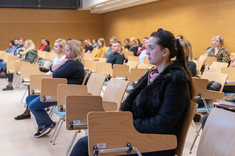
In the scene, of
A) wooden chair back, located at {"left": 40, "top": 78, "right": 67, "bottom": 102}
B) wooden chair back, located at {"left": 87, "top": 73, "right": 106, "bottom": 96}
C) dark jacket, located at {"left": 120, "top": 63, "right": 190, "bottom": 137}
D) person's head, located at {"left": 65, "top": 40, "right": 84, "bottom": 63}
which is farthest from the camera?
person's head, located at {"left": 65, "top": 40, "right": 84, "bottom": 63}

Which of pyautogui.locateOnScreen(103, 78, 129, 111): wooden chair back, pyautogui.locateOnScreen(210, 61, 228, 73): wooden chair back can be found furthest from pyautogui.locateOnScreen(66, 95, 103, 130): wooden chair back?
pyautogui.locateOnScreen(210, 61, 228, 73): wooden chair back

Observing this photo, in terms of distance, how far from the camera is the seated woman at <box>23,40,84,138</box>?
4.29 metres

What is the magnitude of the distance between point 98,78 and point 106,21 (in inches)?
662

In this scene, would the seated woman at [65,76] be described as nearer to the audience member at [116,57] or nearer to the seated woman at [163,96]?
the seated woman at [163,96]

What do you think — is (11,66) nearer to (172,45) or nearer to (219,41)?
(219,41)

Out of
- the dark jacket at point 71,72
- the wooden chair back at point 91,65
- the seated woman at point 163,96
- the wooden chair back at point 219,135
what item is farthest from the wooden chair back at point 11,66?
the wooden chair back at point 219,135

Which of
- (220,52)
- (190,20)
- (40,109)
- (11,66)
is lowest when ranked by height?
(40,109)

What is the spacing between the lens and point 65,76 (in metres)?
4.33

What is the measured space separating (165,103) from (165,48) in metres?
0.43

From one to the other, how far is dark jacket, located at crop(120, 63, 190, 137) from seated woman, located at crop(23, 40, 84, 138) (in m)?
2.22

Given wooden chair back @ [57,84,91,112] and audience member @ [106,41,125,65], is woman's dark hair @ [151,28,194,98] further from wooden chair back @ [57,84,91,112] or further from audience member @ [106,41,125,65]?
audience member @ [106,41,125,65]

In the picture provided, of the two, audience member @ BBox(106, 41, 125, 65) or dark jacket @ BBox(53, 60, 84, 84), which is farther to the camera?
audience member @ BBox(106, 41, 125, 65)

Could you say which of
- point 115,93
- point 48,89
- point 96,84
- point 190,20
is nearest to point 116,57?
point 96,84

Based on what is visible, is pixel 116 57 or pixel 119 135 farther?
pixel 116 57
